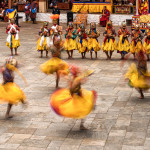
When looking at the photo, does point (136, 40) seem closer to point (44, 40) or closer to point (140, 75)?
point (44, 40)

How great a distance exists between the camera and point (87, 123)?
9.33 m

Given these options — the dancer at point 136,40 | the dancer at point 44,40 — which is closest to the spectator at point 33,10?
the dancer at point 44,40

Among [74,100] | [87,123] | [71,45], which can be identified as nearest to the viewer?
[74,100]

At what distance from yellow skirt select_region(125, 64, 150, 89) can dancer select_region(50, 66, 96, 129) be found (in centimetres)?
245

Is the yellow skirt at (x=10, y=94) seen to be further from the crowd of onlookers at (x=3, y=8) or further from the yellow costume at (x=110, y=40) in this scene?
the crowd of onlookers at (x=3, y=8)

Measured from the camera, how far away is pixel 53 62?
12.2 meters

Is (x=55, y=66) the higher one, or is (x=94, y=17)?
(x=94, y=17)

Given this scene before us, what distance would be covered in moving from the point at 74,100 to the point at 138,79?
293cm

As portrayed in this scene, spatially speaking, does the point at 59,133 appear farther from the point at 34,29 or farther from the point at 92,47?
the point at 34,29

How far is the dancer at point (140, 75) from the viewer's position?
10812 millimetres

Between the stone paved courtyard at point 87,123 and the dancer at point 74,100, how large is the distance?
556 mm

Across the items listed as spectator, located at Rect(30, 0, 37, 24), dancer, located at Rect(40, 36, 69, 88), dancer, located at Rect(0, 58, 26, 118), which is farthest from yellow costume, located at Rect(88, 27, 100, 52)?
spectator, located at Rect(30, 0, 37, 24)

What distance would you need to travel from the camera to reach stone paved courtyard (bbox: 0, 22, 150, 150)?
8.16 m

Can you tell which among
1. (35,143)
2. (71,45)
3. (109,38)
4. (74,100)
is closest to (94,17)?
(71,45)
